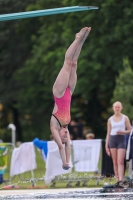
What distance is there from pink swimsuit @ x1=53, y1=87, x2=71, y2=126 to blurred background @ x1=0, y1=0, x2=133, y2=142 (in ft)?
56.0

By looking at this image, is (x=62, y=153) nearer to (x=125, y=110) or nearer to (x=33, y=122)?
(x=125, y=110)

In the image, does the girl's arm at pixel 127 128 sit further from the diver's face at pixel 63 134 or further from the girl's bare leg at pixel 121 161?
the diver's face at pixel 63 134

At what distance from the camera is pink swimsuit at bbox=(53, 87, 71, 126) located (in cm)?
1262

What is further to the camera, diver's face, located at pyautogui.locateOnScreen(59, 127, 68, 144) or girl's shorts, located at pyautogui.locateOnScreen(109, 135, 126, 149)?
girl's shorts, located at pyautogui.locateOnScreen(109, 135, 126, 149)

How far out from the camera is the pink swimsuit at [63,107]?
12.6m

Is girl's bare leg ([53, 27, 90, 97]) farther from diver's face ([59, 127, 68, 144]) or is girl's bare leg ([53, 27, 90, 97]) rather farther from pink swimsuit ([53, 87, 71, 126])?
diver's face ([59, 127, 68, 144])

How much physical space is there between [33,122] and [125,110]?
23.9 meters

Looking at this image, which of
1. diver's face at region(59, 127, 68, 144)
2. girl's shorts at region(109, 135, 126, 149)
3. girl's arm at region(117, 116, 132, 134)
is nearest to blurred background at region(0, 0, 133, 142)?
girl's arm at region(117, 116, 132, 134)

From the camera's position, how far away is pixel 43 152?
17.9m

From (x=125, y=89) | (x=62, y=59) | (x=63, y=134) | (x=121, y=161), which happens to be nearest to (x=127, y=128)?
(x=121, y=161)

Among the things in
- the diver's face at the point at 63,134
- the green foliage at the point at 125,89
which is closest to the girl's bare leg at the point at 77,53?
the diver's face at the point at 63,134

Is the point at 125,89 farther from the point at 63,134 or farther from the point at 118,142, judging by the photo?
the point at 63,134

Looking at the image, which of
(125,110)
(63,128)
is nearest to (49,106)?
(125,110)

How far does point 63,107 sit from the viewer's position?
41.7ft
